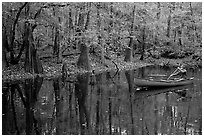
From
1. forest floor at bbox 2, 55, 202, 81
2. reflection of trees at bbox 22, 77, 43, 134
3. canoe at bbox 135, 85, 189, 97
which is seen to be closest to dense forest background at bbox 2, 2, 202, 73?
forest floor at bbox 2, 55, 202, 81

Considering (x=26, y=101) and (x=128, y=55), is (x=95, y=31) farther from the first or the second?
(x=26, y=101)

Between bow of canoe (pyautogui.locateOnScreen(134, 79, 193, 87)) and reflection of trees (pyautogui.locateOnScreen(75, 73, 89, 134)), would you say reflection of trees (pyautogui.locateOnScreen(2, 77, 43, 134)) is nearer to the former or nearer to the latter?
reflection of trees (pyautogui.locateOnScreen(75, 73, 89, 134))

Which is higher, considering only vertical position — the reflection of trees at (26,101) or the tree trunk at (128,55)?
the tree trunk at (128,55)

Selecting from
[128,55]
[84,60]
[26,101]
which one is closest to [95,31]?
[84,60]

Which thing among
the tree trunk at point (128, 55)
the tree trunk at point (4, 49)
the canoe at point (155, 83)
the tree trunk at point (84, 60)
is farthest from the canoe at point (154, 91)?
the tree trunk at point (128, 55)

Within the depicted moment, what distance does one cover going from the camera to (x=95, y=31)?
24969 millimetres

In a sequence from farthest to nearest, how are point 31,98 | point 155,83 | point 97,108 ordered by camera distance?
point 155,83 → point 31,98 → point 97,108

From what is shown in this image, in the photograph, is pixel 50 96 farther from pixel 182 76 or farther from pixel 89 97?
pixel 182 76

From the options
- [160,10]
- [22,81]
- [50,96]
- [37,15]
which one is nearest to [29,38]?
[37,15]

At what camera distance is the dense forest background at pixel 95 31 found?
21906 mm

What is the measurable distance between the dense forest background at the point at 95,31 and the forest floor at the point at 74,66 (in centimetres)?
49

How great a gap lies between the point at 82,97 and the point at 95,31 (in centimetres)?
965

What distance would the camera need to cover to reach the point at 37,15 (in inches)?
856

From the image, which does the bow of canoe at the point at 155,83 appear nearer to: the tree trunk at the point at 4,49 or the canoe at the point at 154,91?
the canoe at the point at 154,91
